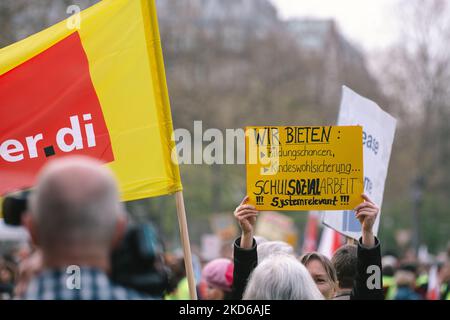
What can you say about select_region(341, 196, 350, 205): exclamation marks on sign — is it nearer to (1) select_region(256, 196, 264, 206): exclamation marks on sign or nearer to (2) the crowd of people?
(1) select_region(256, 196, 264, 206): exclamation marks on sign

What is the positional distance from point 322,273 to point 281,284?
155 centimetres

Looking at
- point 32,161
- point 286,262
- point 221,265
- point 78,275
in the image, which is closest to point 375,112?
point 221,265

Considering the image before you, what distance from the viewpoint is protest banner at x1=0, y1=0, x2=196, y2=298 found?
554cm

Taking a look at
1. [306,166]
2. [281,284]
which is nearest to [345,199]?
[306,166]

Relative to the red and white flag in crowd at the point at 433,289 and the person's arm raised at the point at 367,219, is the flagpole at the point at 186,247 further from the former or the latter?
the red and white flag in crowd at the point at 433,289

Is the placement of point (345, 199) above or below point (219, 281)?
above

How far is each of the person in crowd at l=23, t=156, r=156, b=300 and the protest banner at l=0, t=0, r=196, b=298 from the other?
9.63ft

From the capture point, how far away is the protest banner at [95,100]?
5.54 meters

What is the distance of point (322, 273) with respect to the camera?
16.2 feet

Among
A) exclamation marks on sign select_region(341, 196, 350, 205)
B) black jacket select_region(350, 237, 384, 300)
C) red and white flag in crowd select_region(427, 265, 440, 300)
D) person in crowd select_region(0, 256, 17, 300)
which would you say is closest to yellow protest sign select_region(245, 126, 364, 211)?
exclamation marks on sign select_region(341, 196, 350, 205)

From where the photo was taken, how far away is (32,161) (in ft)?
18.3

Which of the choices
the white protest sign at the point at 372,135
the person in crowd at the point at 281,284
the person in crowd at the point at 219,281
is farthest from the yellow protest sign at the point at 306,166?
the person in crowd at the point at 281,284

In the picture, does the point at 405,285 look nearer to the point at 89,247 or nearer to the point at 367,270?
the point at 367,270
